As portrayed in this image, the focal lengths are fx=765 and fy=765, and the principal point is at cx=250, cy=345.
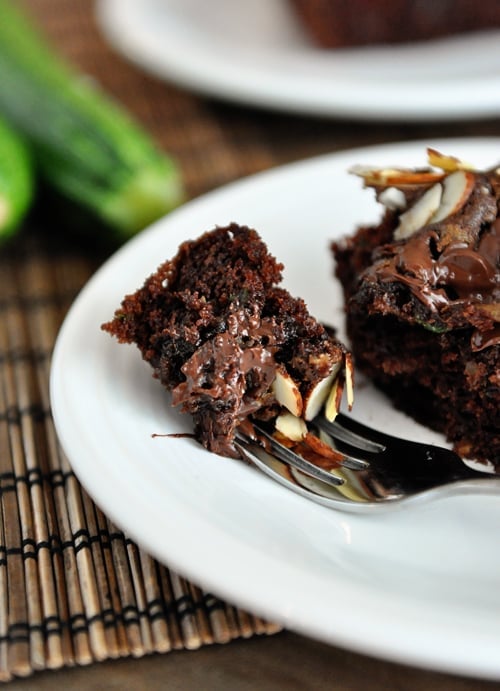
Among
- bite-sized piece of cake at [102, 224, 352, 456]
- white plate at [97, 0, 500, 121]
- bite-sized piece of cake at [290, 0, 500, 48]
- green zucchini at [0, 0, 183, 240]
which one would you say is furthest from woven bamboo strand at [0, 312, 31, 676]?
bite-sized piece of cake at [290, 0, 500, 48]

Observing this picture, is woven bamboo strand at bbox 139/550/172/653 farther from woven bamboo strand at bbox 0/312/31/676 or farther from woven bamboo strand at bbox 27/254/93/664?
woven bamboo strand at bbox 0/312/31/676

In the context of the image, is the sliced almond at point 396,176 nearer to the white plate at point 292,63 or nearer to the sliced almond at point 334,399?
the sliced almond at point 334,399

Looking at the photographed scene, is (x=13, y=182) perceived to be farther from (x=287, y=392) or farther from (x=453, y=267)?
(x=453, y=267)

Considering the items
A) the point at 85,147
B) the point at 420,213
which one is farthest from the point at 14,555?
the point at 85,147

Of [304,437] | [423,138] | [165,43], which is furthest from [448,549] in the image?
[165,43]

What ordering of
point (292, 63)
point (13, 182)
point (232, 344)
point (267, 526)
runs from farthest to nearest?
point (292, 63)
point (13, 182)
point (232, 344)
point (267, 526)
